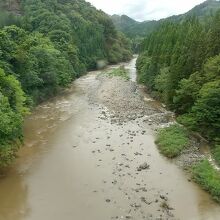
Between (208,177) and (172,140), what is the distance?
28.9ft

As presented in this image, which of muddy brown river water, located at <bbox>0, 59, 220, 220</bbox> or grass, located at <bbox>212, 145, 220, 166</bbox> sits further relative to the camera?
grass, located at <bbox>212, 145, 220, 166</bbox>

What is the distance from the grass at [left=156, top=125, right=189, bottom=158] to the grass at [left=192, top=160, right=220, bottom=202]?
350 centimetres

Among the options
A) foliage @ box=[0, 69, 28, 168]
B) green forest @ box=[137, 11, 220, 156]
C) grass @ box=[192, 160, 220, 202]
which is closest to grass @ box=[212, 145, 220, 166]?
green forest @ box=[137, 11, 220, 156]

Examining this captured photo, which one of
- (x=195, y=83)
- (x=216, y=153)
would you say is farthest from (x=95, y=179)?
(x=195, y=83)

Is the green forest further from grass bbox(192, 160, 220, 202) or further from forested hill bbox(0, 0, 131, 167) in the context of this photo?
forested hill bbox(0, 0, 131, 167)

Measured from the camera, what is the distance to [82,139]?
135 feet

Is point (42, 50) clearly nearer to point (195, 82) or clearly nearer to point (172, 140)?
point (195, 82)

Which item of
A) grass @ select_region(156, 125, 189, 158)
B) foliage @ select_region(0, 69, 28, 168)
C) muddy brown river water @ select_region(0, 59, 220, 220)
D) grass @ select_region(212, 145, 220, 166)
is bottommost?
muddy brown river water @ select_region(0, 59, 220, 220)

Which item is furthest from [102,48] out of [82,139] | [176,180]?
[176,180]

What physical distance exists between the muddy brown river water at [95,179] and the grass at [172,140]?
0.91 meters

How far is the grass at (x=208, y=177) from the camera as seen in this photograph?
28.4 metres

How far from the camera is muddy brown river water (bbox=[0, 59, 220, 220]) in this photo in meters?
26.3

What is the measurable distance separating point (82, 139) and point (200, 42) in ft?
64.1

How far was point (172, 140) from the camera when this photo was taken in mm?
38562
